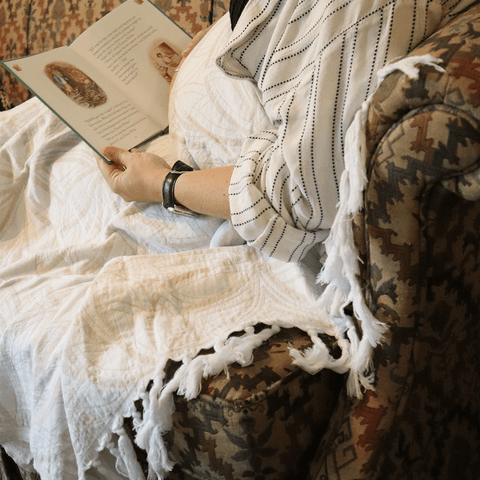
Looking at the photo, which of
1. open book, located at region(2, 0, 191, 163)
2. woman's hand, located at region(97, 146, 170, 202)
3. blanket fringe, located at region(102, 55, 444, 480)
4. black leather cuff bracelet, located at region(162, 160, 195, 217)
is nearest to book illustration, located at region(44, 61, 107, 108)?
open book, located at region(2, 0, 191, 163)

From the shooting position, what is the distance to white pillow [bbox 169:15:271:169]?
0.74 metres

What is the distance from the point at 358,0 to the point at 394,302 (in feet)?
1.03

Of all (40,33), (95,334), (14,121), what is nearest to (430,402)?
(95,334)

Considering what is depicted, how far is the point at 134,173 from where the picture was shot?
790 millimetres

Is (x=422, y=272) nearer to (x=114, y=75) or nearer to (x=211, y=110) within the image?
(x=211, y=110)

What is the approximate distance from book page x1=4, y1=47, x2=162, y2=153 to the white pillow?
0.31 ft

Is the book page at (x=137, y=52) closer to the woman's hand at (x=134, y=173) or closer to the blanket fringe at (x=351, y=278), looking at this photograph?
the woman's hand at (x=134, y=173)

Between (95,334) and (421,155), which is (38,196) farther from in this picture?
(421,155)

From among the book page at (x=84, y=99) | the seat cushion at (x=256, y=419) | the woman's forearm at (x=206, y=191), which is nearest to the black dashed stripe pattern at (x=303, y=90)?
the woman's forearm at (x=206, y=191)

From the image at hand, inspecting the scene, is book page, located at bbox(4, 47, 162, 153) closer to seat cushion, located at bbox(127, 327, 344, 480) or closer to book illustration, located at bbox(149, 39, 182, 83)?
book illustration, located at bbox(149, 39, 182, 83)

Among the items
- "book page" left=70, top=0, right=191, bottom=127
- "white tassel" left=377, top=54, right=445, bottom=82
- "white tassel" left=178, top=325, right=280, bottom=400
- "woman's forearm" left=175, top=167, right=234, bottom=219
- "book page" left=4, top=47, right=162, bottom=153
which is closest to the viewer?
"white tassel" left=377, top=54, right=445, bottom=82

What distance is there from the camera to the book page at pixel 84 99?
845mm

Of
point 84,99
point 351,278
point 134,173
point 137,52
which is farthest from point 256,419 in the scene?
point 137,52

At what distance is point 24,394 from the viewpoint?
0.66 m
